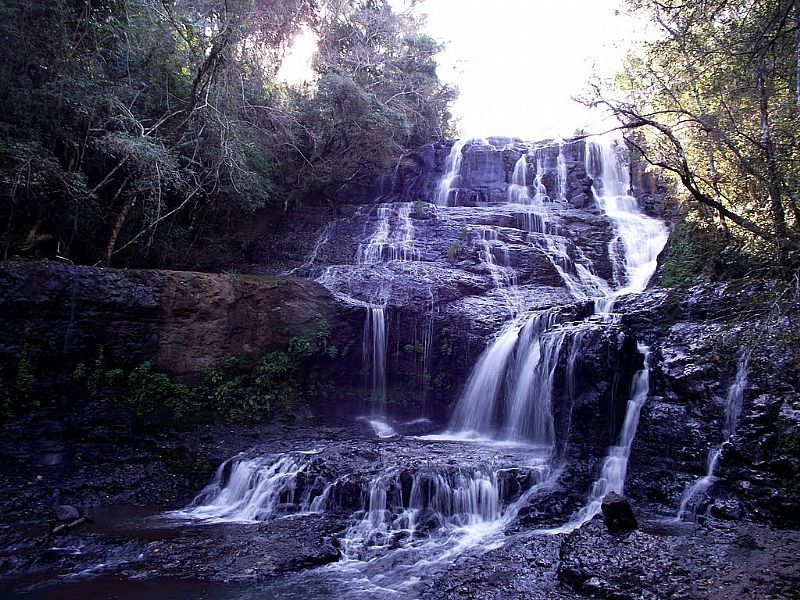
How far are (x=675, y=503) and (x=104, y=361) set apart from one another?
427 inches

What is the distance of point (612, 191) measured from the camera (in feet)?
67.3

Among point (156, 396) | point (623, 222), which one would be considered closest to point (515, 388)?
point (156, 396)

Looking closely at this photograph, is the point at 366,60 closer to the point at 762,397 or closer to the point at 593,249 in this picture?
the point at 593,249

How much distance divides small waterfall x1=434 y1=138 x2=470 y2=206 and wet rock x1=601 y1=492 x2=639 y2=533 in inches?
653

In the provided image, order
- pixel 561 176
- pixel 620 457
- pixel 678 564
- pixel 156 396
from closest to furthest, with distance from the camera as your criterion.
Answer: pixel 678 564, pixel 620 457, pixel 156 396, pixel 561 176

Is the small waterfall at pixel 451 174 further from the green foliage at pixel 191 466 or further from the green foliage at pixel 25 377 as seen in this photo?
the green foliage at pixel 25 377

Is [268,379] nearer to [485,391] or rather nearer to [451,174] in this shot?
[485,391]

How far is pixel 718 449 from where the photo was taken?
735cm

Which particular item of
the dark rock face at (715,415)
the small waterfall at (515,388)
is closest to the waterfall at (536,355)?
the small waterfall at (515,388)

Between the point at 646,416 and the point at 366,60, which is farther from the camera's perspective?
the point at 366,60

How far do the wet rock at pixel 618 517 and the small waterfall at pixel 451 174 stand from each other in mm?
16599

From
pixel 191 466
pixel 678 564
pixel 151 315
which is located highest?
pixel 151 315

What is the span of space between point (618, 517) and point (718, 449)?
87.3 inches

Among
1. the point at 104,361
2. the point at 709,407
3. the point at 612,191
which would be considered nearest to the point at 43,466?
the point at 104,361
